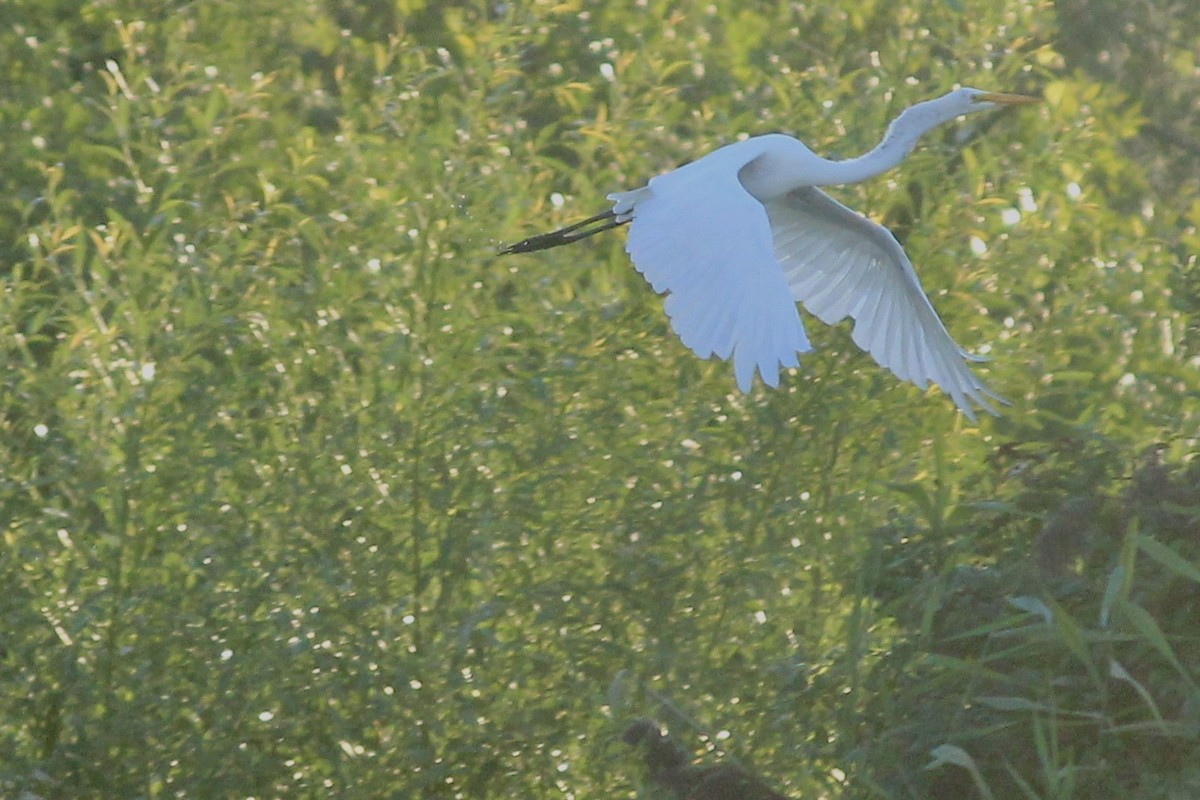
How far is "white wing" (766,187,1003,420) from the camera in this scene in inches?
138

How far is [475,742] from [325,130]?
3299 mm

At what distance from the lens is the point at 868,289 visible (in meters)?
3.88

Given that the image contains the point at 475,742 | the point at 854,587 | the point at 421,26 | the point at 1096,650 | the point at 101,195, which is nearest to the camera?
the point at 1096,650

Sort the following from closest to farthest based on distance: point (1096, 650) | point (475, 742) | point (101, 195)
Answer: point (1096, 650)
point (475, 742)
point (101, 195)

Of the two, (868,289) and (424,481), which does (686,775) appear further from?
(868,289)

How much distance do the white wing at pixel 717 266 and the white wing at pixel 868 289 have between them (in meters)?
0.42

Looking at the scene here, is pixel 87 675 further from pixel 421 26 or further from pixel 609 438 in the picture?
pixel 421 26

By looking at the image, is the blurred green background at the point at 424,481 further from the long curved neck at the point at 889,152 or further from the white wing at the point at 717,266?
the white wing at the point at 717,266

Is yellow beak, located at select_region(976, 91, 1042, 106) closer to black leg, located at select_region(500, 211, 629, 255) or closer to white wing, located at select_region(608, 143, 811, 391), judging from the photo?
white wing, located at select_region(608, 143, 811, 391)

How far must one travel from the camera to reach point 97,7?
543 cm

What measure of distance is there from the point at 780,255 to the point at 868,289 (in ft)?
1.31

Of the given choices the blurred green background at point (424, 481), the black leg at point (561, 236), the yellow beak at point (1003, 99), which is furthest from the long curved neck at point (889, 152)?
the black leg at point (561, 236)

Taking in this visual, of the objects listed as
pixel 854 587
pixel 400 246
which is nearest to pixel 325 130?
pixel 400 246

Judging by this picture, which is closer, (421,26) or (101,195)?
(101,195)
